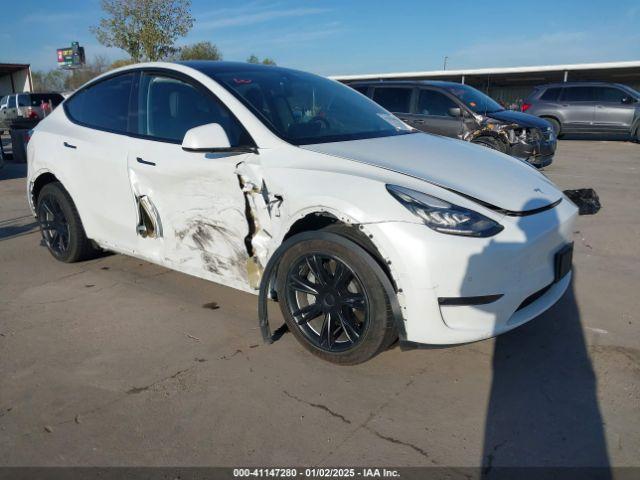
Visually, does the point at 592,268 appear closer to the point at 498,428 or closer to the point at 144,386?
the point at 498,428

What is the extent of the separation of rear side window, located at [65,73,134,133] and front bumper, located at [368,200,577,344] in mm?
2446

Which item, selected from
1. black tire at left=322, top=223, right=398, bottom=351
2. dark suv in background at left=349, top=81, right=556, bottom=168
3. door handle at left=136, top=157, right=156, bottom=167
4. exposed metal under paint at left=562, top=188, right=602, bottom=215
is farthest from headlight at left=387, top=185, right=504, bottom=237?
dark suv in background at left=349, top=81, right=556, bottom=168

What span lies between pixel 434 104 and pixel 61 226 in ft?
23.8

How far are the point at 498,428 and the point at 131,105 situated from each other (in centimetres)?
330

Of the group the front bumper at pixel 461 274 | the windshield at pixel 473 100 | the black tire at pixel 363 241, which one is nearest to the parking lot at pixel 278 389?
the black tire at pixel 363 241

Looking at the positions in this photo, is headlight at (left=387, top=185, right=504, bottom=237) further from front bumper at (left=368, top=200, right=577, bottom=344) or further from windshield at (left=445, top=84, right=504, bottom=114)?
windshield at (left=445, top=84, right=504, bottom=114)

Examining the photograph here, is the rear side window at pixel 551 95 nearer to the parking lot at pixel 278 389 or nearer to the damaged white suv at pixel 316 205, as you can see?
the parking lot at pixel 278 389

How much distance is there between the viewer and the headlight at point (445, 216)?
2518mm

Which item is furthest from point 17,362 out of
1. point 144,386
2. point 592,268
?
point 592,268

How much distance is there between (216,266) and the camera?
3.43 m

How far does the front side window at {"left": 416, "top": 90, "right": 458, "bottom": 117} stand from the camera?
966cm

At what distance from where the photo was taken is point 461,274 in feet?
8.15

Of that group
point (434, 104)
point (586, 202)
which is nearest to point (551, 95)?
point (434, 104)

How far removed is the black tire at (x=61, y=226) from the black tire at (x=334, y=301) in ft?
7.59
